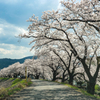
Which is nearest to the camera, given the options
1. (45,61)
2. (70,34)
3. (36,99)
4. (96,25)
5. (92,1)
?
(36,99)

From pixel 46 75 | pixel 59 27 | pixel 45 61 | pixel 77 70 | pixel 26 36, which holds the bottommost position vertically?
pixel 46 75

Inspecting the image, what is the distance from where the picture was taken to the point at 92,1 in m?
9.84

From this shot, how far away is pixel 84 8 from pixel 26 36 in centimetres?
706

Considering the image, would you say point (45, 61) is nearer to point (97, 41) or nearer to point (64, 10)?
point (97, 41)

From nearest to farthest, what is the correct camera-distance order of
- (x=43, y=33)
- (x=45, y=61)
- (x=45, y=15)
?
(x=45, y=15)
(x=43, y=33)
(x=45, y=61)

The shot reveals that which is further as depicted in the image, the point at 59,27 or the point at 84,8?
the point at 59,27

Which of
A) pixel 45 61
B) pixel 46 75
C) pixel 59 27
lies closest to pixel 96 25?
pixel 59 27

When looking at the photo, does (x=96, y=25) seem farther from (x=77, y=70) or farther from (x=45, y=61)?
(x=45, y=61)

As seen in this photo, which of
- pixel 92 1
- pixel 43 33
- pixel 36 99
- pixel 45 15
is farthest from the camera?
pixel 43 33

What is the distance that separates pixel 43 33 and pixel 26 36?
2045mm

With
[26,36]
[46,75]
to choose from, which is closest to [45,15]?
[26,36]

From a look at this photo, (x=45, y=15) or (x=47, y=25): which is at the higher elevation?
(x=45, y=15)

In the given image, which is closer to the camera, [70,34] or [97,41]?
[97,41]

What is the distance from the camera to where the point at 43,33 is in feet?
44.4
